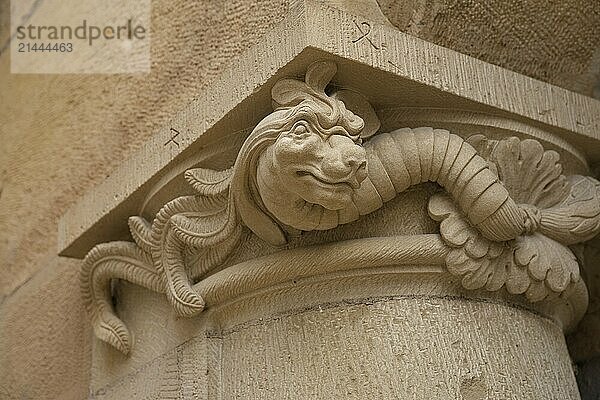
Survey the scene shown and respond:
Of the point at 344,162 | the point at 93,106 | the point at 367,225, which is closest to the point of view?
the point at 344,162

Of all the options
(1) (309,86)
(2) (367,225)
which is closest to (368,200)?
(2) (367,225)

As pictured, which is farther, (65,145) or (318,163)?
(65,145)

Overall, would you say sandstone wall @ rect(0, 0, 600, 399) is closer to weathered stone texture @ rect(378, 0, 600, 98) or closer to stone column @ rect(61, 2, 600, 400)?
weathered stone texture @ rect(378, 0, 600, 98)

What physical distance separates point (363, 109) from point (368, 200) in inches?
5.5

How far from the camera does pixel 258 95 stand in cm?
140

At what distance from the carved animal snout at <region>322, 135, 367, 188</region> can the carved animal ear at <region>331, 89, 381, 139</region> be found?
97mm

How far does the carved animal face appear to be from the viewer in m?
1.29

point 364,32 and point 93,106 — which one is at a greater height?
point 364,32

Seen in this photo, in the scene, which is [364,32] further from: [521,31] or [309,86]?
[521,31]

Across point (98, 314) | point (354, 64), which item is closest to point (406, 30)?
point (354, 64)

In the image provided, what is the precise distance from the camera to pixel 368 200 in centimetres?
138

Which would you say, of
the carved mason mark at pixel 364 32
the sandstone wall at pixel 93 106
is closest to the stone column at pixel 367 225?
the carved mason mark at pixel 364 32

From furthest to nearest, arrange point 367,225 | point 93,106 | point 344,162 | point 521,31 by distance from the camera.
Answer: point 93,106, point 521,31, point 367,225, point 344,162

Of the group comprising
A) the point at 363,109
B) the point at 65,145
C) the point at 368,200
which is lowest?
the point at 65,145
